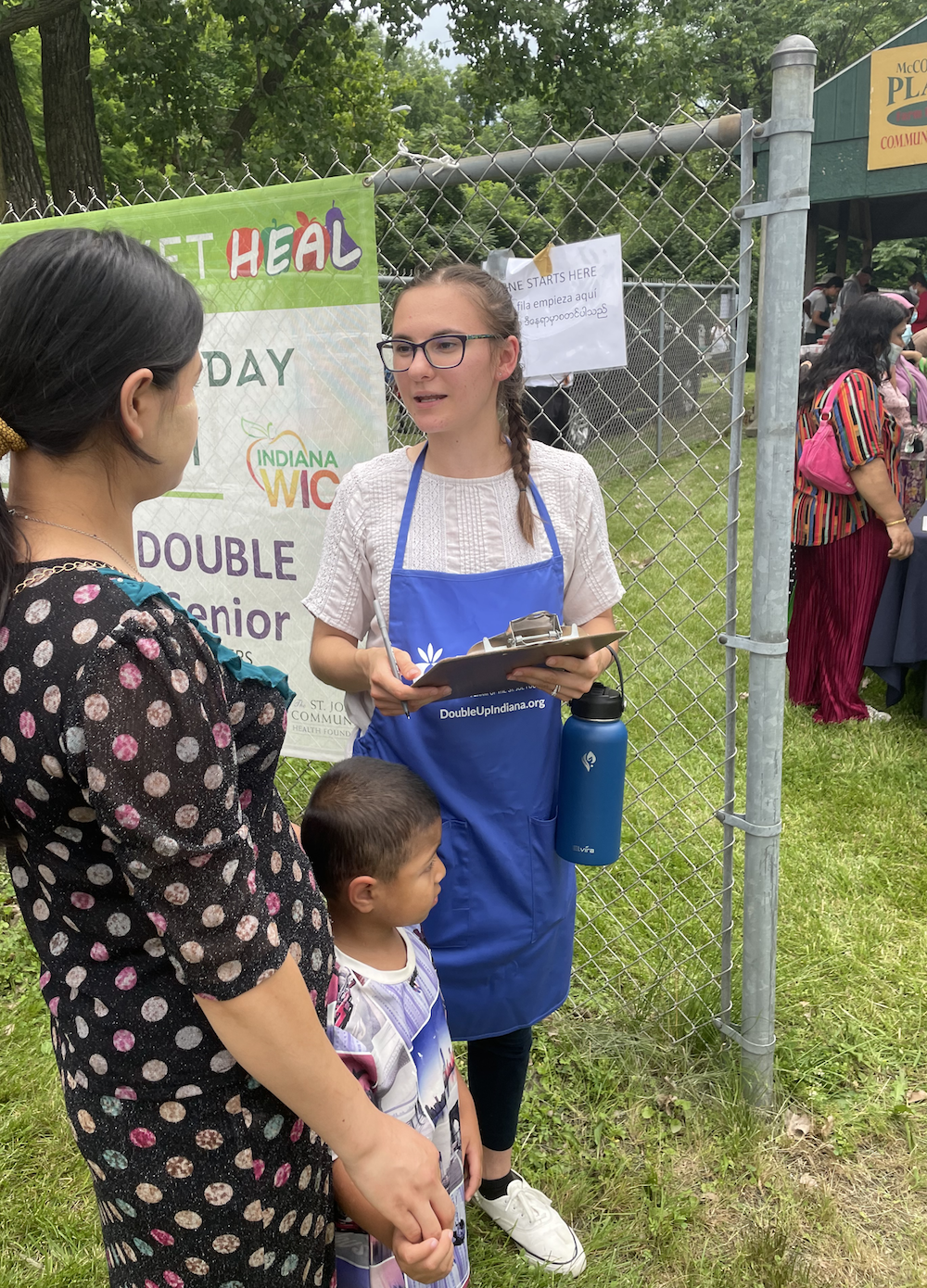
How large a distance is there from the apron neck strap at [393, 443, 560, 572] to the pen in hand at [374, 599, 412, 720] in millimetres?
97

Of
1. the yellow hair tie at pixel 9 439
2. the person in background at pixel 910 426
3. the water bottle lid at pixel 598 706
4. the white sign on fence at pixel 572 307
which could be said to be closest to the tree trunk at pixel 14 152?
the person in background at pixel 910 426

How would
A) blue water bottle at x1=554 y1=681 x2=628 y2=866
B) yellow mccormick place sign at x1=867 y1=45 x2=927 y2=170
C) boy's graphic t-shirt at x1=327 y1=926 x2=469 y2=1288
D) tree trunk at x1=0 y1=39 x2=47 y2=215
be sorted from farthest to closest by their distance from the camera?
yellow mccormick place sign at x1=867 y1=45 x2=927 y2=170, tree trunk at x1=0 y1=39 x2=47 y2=215, blue water bottle at x1=554 y1=681 x2=628 y2=866, boy's graphic t-shirt at x1=327 y1=926 x2=469 y2=1288

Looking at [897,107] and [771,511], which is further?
[897,107]

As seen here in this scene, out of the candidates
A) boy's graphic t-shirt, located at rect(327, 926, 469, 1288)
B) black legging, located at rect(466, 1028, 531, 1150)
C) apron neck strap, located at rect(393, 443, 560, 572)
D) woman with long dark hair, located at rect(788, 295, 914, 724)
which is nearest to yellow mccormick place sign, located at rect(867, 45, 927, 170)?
woman with long dark hair, located at rect(788, 295, 914, 724)

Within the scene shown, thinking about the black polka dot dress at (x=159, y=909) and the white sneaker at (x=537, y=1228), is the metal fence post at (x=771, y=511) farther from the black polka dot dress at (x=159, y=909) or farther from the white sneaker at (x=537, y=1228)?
the black polka dot dress at (x=159, y=909)

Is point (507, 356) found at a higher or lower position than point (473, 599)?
higher

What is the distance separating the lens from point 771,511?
209 cm

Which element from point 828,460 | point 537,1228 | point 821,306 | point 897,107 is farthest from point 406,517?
point 897,107

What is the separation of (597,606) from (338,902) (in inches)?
31.2

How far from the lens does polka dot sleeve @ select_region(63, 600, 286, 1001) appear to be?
0.88m

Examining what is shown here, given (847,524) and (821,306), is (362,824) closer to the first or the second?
(847,524)

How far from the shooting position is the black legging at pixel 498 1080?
80.4 inches

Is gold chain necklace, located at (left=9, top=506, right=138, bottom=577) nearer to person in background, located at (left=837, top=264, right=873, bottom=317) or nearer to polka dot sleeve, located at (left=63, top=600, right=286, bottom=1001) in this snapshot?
polka dot sleeve, located at (left=63, top=600, right=286, bottom=1001)

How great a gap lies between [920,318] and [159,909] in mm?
11750
